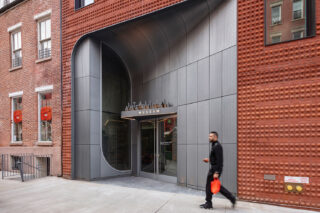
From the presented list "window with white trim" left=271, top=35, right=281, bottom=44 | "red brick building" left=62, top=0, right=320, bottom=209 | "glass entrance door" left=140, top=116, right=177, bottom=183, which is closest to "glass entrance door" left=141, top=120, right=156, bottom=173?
"glass entrance door" left=140, top=116, right=177, bottom=183

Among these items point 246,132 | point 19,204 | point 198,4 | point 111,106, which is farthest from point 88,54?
point 246,132

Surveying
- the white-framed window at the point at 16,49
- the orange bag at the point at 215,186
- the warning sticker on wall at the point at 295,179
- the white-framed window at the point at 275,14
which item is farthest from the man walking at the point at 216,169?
the white-framed window at the point at 16,49

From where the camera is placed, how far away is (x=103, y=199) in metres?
6.67

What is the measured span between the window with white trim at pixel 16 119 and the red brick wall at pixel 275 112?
38.3ft

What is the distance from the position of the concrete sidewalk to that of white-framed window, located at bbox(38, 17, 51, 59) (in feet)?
20.5

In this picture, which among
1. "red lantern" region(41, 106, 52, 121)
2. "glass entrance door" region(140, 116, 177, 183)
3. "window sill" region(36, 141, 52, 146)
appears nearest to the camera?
"glass entrance door" region(140, 116, 177, 183)

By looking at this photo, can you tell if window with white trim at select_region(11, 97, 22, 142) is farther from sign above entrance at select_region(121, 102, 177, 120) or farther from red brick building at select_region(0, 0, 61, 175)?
sign above entrance at select_region(121, 102, 177, 120)

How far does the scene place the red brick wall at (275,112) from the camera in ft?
18.6

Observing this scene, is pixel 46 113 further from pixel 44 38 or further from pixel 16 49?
pixel 16 49

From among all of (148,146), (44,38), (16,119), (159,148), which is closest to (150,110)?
(159,148)

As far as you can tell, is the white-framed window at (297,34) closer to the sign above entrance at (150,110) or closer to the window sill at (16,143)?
the sign above entrance at (150,110)

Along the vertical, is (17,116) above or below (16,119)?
above

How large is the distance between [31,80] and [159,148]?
7625mm

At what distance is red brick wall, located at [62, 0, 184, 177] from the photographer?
876cm
